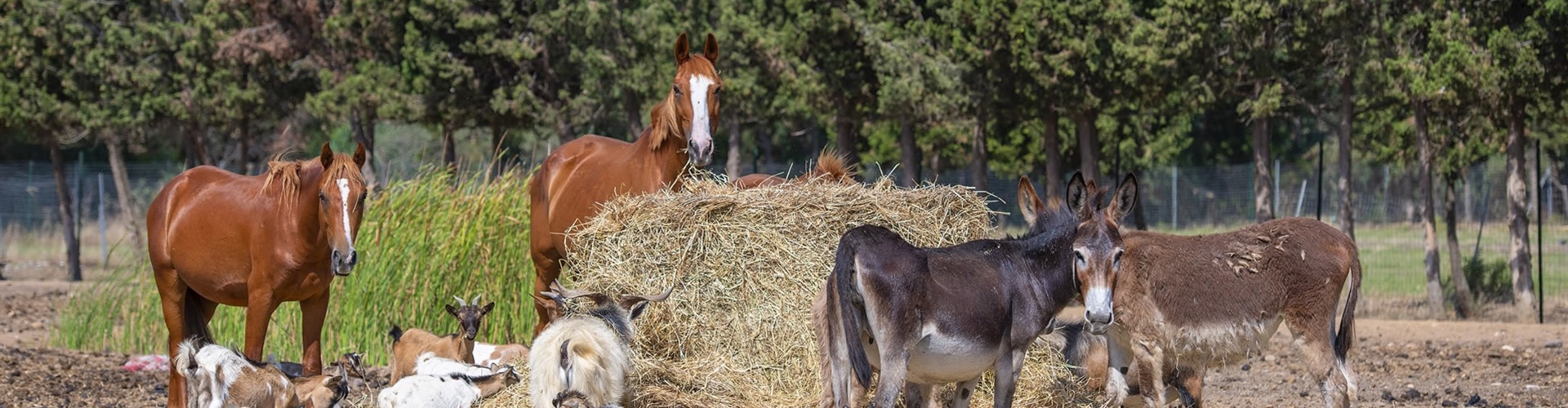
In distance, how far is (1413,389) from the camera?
32.8ft

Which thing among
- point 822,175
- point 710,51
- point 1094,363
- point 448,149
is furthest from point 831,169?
point 448,149

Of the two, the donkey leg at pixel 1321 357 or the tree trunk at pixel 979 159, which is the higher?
the tree trunk at pixel 979 159

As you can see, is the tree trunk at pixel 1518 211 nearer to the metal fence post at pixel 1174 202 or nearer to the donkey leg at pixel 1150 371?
the donkey leg at pixel 1150 371

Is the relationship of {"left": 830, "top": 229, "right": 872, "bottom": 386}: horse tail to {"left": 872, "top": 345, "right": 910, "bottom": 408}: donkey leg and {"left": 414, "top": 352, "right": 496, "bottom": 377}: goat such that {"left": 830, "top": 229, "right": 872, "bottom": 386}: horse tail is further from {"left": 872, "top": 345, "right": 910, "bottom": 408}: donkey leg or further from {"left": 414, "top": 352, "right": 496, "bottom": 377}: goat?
{"left": 414, "top": 352, "right": 496, "bottom": 377}: goat

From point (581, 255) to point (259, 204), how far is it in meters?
1.76

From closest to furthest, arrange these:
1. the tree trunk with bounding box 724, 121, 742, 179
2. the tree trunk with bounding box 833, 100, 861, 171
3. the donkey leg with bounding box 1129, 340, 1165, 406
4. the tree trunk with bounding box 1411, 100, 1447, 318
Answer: the donkey leg with bounding box 1129, 340, 1165, 406, the tree trunk with bounding box 1411, 100, 1447, 318, the tree trunk with bounding box 833, 100, 861, 171, the tree trunk with bounding box 724, 121, 742, 179

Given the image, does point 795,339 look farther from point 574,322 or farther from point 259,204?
point 259,204

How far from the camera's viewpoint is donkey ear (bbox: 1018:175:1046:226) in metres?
6.94

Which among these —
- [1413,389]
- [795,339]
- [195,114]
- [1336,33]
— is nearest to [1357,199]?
[1336,33]

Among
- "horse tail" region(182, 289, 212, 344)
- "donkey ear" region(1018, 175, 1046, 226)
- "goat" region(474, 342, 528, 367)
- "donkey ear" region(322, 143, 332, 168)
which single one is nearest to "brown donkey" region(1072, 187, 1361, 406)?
"donkey ear" region(1018, 175, 1046, 226)

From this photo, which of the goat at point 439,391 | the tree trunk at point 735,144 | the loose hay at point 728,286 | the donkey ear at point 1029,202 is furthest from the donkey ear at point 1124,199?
the tree trunk at point 735,144

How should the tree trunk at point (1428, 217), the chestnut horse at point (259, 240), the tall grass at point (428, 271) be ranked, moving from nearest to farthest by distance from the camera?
the chestnut horse at point (259, 240) → the tall grass at point (428, 271) → the tree trunk at point (1428, 217)

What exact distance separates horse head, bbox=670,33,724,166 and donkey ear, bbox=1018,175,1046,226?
1.79 metres

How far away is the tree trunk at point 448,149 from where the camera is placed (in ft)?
40.7
